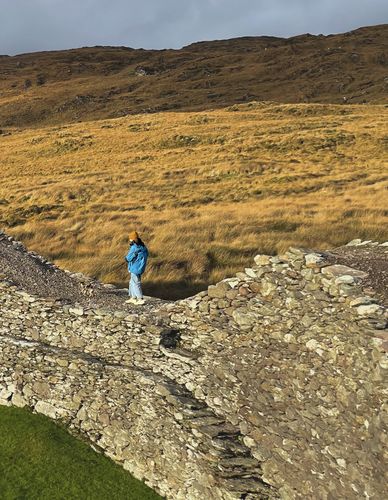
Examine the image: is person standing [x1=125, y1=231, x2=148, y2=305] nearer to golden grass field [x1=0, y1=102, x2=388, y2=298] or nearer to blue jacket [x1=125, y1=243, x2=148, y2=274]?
blue jacket [x1=125, y1=243, x2=148, y2=274]

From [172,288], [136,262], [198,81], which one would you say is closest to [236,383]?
[136,262]

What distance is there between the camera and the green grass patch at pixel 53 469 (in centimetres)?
963

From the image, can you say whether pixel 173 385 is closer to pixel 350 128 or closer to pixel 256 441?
pixel 256 441

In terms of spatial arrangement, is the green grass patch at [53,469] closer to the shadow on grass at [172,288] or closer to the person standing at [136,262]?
the person standing at [136,262]

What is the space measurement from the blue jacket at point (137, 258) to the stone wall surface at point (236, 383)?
9.52 feet

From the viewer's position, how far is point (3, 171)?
210ft

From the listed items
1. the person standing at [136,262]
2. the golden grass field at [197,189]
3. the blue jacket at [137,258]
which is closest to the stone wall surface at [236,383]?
the person standing at [136,262]

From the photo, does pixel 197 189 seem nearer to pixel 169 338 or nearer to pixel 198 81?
pixel 169 338

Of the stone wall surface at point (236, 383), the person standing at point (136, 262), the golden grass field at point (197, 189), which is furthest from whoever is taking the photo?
the golden grass field at point (197, 189)

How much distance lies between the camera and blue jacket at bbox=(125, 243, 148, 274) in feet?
53.5

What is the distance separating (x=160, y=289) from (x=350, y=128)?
170 feet

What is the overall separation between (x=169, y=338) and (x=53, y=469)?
4.03 m

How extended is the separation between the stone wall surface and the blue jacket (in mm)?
2901

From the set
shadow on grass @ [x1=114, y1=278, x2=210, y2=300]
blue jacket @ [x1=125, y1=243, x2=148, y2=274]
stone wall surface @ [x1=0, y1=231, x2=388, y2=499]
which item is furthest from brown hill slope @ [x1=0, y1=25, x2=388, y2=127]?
stone wall surface @ [x1=0, y1=231, x2=388, y2=499]
